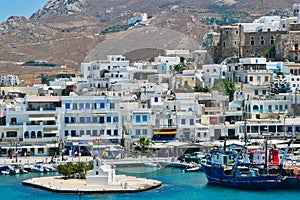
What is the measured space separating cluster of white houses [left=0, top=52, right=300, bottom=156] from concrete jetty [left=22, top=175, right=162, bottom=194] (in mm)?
7257

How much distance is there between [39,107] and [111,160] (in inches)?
248

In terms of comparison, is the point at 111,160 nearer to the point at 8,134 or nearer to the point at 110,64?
the point at 8,134

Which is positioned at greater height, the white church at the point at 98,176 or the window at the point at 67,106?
the window at the point at 67,106

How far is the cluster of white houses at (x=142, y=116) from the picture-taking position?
1988 inches

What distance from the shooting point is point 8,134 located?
5059 centimetres

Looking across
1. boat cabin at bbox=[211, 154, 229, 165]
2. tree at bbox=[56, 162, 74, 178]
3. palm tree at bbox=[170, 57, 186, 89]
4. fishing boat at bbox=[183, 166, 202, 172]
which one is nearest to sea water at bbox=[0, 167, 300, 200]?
boat cabin at bbox=[211, 154, 229, 165]

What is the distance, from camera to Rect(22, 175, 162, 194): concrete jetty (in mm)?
39531

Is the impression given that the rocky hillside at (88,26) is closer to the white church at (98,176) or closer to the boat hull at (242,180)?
the boat hull at (242,180)

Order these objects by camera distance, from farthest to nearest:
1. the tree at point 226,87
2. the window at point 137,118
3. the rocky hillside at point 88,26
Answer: the rocky hillside at point 88,26 → the tree at point 226,87 → the window at point 137,118

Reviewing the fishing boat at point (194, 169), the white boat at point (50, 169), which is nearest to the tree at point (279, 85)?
the fishing boat at point (194, 169)

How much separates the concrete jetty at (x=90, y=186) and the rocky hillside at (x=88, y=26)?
81.6 meters

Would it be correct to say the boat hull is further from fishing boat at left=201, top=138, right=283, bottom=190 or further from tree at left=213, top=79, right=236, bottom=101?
tree at left=213, top=79, right=236, bottom=101

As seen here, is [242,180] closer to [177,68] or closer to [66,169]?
[66,169]

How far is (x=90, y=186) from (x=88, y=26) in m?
134
